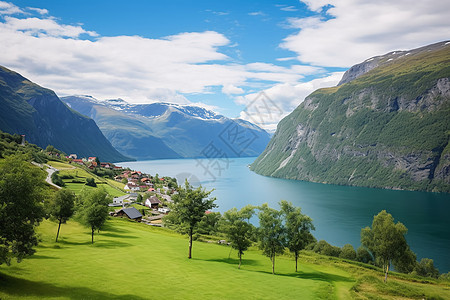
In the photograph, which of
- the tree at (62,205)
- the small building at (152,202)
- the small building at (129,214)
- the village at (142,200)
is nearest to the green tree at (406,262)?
the village at (142,200)

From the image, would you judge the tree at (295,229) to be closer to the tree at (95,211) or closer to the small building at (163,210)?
the tree at (95,211)

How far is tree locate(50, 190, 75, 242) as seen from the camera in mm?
33969

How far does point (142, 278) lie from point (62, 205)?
64.8 feet

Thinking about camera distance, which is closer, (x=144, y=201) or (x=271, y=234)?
(x=271, y=234)

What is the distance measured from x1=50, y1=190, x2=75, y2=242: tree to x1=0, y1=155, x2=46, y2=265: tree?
1898 centimetres

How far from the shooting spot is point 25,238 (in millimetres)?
15938

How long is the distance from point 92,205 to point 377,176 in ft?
661

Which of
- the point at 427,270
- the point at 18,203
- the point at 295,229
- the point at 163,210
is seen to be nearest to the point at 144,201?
the point at 163,210

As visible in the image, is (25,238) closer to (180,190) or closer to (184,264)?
(184,264)

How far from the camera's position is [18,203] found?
15773 mm

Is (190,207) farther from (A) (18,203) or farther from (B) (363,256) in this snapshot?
(B) (363,256)

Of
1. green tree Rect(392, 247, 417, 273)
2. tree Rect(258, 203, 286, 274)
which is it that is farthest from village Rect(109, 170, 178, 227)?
→ green tree Rect(392, 247, 417, 273)

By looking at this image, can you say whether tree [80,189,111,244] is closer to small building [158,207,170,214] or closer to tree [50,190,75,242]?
tree [50,190,75,242]

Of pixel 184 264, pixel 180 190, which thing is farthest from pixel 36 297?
pixel 180 190
